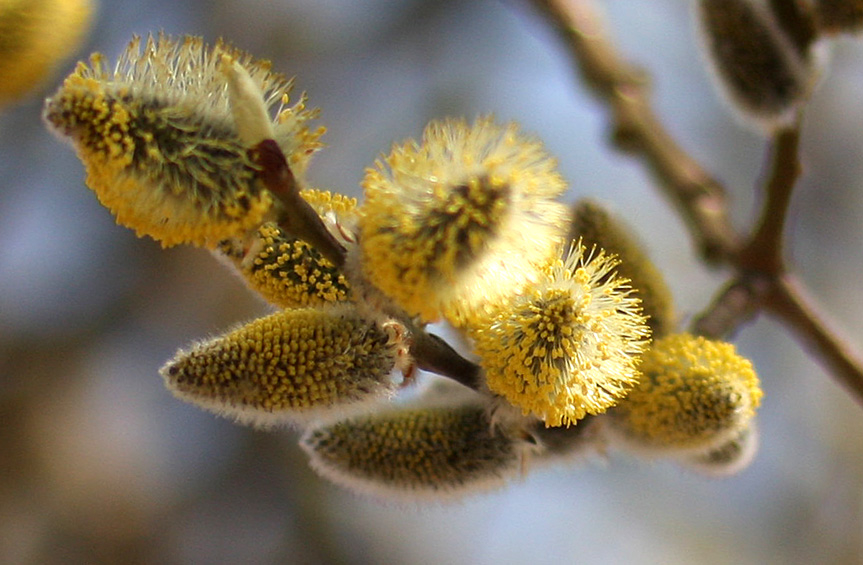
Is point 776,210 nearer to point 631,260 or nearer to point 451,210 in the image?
point 631,260

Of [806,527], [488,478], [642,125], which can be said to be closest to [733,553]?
[806,527]

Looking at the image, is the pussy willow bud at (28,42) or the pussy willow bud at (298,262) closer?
the pussy willow bud at (298,262)

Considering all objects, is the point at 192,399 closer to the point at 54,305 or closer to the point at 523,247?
the point at 523,247

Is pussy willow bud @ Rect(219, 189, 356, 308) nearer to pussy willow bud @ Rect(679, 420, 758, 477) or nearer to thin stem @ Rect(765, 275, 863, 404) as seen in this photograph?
pussy willow bud @ Rect(679, 420, 758, 477)

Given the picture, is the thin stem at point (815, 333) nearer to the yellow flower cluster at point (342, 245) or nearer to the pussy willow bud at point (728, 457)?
the pussy willow bud at point (728, 457)

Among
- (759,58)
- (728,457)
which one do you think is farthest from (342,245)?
(759,58)

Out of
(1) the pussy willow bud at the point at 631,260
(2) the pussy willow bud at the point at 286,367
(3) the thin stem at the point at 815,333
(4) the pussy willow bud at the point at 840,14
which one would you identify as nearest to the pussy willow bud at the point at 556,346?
(2) the pussy willow bud at the point at 286,367
